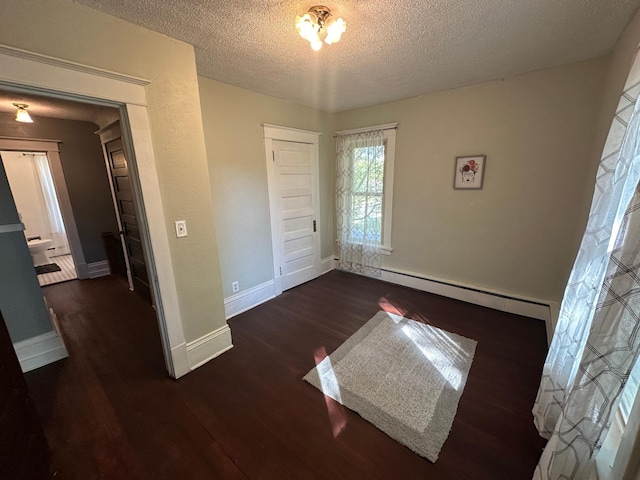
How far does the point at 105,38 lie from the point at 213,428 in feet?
7.97

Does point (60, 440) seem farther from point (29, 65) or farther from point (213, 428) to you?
point (29, 65)

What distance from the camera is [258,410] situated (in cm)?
168

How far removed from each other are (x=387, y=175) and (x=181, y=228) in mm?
2623

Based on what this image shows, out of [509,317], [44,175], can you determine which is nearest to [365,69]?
[509,317]

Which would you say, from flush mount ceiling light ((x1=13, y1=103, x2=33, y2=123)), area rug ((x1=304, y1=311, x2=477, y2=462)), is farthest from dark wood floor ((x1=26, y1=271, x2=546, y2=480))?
flush mount ceiling light ((x1=13, y1=103, x2=33, y2=123))

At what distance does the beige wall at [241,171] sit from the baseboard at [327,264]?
107 centimetres

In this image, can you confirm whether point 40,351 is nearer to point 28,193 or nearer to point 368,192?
point 368,192

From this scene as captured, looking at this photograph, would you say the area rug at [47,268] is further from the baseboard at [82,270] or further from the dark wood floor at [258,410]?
the dark wood floor at [258,410]

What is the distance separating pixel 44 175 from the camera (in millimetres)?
5359

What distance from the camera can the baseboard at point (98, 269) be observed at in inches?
159

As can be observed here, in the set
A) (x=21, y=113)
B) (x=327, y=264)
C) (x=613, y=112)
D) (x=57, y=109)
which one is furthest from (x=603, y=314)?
(x=57, y=109)

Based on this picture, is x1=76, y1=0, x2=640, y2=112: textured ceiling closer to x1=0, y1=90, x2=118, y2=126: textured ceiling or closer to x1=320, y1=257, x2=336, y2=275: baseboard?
x1=0, y1=90, x2=118, y2=126: textured ceiling

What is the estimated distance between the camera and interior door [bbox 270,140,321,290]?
317 centimetres

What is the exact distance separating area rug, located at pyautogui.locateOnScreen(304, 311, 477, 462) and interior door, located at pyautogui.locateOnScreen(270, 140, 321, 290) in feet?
4.52
